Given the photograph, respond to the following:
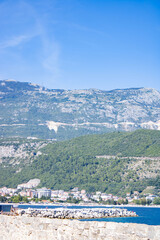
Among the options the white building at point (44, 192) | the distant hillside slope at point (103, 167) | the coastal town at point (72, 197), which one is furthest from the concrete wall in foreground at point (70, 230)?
the white building at point (44, 192)

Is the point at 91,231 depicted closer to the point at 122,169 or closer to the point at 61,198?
the point at 61,198

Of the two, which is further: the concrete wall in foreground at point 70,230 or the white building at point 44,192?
the white building at point 44,192

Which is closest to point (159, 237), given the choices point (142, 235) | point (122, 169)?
point (142, 235)

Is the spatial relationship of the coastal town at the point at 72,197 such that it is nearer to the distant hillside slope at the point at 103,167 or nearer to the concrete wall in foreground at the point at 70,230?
the distant hillside slope at the point at 103,167

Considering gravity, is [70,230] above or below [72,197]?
below

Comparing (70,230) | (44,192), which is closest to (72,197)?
(44,192)

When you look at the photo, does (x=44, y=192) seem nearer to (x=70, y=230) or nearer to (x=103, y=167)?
(x=103, y=167)
